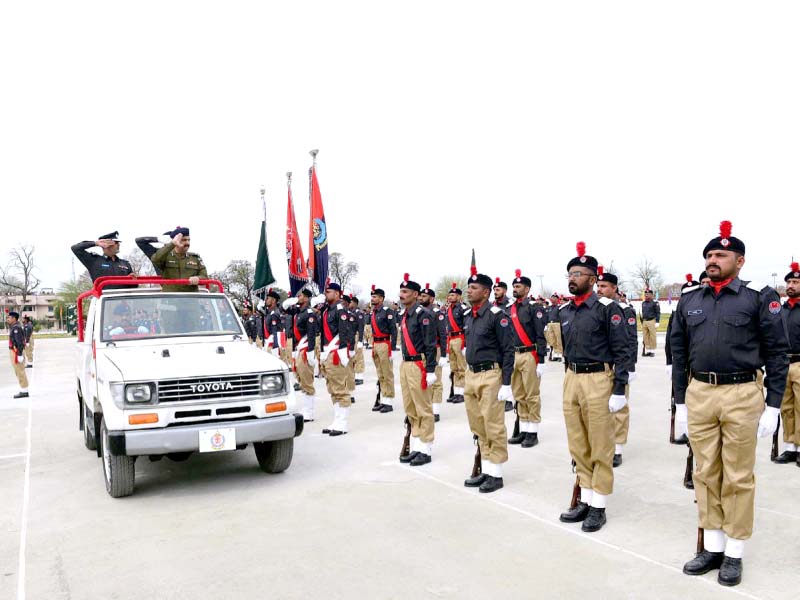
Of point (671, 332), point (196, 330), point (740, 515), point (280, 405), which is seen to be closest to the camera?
point (740, 515)

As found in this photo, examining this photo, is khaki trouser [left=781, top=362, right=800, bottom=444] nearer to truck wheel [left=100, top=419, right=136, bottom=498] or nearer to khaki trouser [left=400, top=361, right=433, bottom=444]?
khaki trouser [left=400, top=361, right=433, bottom=444]

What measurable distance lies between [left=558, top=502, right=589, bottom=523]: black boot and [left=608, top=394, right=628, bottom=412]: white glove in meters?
0.85

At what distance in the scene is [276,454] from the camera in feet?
22.8

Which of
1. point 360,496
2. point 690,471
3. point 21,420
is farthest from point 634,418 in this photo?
point 21,420

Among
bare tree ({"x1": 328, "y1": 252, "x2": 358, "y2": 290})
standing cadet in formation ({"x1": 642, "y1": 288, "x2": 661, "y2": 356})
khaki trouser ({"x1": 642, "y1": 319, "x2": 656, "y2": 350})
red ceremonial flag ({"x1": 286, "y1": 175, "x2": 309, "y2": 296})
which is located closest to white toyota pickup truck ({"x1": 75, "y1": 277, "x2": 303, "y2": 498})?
red ceremonial flag ({"x1": 286, "y1": 175, "x2": 309, "y2": 296})

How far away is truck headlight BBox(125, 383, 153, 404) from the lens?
19.8 ft

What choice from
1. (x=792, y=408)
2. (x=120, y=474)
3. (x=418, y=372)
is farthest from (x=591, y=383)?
(x=120, y=474)

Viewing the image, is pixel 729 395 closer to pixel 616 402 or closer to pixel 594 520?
pixel 616 402

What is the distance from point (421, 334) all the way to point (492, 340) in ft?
4.95

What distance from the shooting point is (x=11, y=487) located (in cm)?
702

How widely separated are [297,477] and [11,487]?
3079mm

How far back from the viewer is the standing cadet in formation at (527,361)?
28.2 feet

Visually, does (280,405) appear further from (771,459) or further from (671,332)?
(771,459)

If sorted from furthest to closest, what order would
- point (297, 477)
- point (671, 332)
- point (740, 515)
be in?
point (297, 477) < point (671, 332) < point (740, 515)
